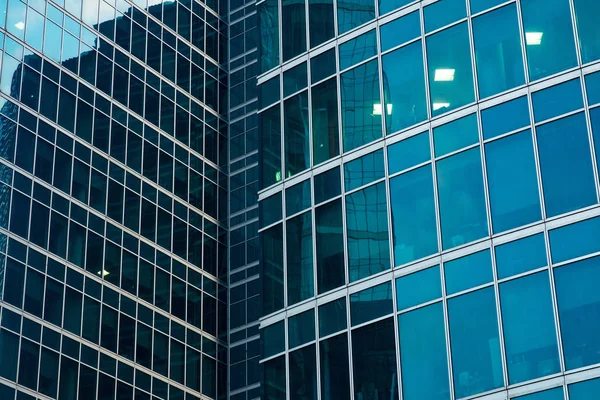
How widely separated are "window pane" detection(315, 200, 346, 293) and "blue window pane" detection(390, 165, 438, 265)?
213cm

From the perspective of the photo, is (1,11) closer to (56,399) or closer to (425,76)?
(56,399)

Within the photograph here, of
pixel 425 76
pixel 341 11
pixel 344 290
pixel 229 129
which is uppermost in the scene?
pixel 229 129

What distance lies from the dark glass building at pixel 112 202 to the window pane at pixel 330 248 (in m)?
19.8

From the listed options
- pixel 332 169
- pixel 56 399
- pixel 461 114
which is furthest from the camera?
pixel 56 399

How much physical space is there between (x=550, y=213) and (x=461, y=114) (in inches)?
197

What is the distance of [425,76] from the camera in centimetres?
4084

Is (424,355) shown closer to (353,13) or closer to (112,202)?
(353,13)

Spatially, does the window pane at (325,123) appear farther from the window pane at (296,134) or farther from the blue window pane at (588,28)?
the blue window pane at (588,28)

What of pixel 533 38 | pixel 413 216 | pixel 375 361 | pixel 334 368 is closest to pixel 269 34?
pixel 413 216

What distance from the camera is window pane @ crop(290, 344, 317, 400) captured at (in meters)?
39.6

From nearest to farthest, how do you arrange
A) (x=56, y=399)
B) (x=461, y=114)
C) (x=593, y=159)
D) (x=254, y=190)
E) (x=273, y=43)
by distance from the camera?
(x=593, y=159), (x=461, y=114), (x=273, y=43), (x=56, y=399), (x=254, y=190)

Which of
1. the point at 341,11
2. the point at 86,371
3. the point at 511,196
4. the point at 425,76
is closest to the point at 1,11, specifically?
the point at 86,371

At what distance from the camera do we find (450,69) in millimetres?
40281

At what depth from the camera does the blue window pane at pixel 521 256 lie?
3556 centimetres
